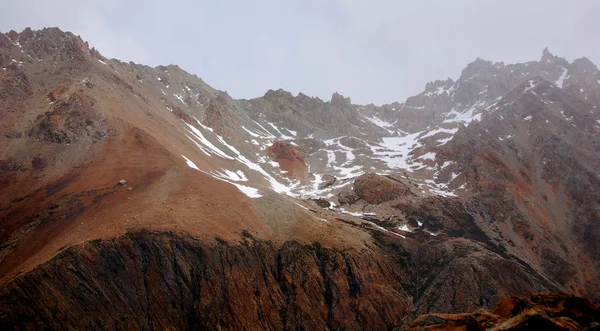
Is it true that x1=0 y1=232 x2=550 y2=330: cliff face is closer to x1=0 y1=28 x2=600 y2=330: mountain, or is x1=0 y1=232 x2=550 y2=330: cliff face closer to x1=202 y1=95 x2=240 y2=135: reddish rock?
x1=0 y1=28 x2=600 y2=330: mountain

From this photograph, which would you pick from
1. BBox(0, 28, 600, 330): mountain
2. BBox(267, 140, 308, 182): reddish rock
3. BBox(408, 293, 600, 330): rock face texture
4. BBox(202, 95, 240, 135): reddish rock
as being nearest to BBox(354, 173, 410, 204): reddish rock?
BBox(0, 28, 600, 330): mountain

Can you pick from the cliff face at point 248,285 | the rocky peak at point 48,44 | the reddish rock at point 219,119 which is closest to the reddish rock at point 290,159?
the reddish rock at point 219,119

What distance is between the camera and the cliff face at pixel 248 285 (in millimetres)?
34156

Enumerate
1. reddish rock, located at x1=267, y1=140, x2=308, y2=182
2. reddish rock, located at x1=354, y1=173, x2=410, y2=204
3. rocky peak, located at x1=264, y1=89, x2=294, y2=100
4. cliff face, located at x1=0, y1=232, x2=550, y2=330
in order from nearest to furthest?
cliff face, located at x1=0, y1=232, x2=550, y2=330
reddish rock, located at x1=354, y1=173, x2=410, y2=204
reddish rock, located at x1=267, y1=140, x2=308, y2=182
rocky peak, located at x1=264, y1=89, x2=294, y2=100

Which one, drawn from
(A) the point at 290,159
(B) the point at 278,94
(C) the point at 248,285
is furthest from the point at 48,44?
(B) the point at 278,94

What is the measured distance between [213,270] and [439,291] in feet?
112

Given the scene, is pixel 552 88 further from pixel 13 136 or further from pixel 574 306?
pixel 13 136

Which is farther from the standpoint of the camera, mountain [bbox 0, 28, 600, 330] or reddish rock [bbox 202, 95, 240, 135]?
reddish rock [bbox 202, 95, 240, 135]

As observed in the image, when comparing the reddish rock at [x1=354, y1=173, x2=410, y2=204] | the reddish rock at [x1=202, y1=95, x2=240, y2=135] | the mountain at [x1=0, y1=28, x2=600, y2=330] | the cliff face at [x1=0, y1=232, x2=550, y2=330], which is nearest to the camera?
the cliff face at [x1=0, y1=232, x2=550, y2=330]

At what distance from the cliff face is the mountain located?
18 cm

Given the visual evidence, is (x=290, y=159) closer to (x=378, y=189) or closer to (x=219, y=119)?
(x=219, y=119)

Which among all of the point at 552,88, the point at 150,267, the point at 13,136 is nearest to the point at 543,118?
the point at 552,88

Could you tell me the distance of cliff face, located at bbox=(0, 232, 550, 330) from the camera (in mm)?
34156

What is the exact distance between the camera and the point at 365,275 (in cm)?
5416
